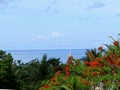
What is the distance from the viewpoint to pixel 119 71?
9.15m

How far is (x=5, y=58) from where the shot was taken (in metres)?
33.5

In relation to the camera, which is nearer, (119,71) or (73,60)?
(119,71)

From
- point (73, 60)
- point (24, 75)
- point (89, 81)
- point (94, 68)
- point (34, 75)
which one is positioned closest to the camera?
point (89, 81)

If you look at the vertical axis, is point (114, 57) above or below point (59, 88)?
above

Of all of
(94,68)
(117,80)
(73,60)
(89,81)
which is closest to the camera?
(117,80)

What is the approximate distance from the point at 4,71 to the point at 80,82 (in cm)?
2382

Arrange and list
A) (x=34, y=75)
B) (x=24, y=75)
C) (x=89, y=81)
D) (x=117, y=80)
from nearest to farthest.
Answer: (x=117, y=80), (x=89, y=81), (x=34, y=75), (x=24, y=75)

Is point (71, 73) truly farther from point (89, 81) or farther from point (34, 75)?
point (34, 75)

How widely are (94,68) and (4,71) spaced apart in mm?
23094

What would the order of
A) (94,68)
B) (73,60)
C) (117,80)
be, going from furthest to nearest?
(73,60)
(94,68)
(117,80)

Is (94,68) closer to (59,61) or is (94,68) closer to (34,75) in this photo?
(34,75)

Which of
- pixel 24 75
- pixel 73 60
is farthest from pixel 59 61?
pixel 73 60

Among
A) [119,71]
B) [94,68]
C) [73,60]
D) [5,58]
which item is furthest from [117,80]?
[5,58]

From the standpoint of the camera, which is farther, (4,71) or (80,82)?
(4,71)
